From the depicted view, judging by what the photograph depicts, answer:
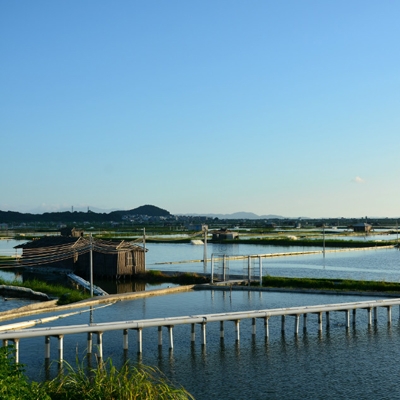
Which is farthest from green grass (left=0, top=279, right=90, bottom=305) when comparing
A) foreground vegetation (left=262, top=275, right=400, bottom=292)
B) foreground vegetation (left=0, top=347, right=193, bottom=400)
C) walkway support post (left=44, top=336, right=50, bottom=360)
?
foreground vegetation (left=0, top=347, right=193, bottom=400)

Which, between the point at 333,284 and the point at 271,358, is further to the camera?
the point at 333,284

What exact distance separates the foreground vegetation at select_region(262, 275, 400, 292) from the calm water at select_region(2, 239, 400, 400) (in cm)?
482

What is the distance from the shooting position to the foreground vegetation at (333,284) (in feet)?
150

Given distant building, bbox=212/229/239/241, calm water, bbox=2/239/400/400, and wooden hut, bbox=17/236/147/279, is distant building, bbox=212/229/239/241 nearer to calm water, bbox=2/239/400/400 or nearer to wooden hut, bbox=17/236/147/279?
wooden hut, bbox=17/236/147/279

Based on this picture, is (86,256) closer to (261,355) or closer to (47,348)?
(47,348)

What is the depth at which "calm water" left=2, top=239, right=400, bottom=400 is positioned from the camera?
2186cm

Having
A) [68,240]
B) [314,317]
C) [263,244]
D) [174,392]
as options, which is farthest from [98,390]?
[263,244]

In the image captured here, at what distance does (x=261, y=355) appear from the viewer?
26.7m

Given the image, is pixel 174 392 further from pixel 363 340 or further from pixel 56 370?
pixel 363 340

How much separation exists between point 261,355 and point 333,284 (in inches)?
887

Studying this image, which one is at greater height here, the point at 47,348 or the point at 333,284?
the point at 333,284

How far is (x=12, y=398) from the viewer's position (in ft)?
44.4

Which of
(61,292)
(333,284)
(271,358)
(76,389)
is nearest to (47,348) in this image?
(76,389)

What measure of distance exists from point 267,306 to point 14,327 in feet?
59.9
